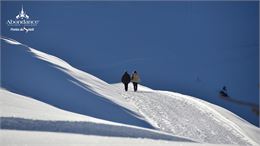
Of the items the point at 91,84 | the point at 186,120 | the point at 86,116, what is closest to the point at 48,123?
the point at 86,116

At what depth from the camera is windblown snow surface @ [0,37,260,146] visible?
8.85 m

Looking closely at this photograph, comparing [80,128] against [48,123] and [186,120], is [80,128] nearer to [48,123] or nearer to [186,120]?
[48,123]

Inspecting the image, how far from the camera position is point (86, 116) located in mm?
11617

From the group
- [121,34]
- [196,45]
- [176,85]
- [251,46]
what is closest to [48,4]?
[121,34]

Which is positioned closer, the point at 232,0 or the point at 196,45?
the point at 196,45

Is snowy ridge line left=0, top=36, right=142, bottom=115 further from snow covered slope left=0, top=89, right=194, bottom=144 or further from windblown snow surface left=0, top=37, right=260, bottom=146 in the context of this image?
snow covered slope left=0, top=89, right=194, bottom=144

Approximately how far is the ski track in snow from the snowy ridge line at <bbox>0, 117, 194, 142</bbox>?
300 centimetres

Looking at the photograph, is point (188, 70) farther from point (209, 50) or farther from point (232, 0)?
point (232, 0)

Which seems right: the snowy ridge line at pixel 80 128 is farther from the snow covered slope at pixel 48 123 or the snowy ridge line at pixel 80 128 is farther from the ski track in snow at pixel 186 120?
the ski track in snow at pixel 186 120

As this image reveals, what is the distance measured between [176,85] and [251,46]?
35.8 m

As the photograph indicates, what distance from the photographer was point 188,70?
194 feet

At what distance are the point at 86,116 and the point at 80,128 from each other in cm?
210

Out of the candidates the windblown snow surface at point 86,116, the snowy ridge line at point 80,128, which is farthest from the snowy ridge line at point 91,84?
the snowy ridge line at point 80,128

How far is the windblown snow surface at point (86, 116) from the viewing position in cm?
885
